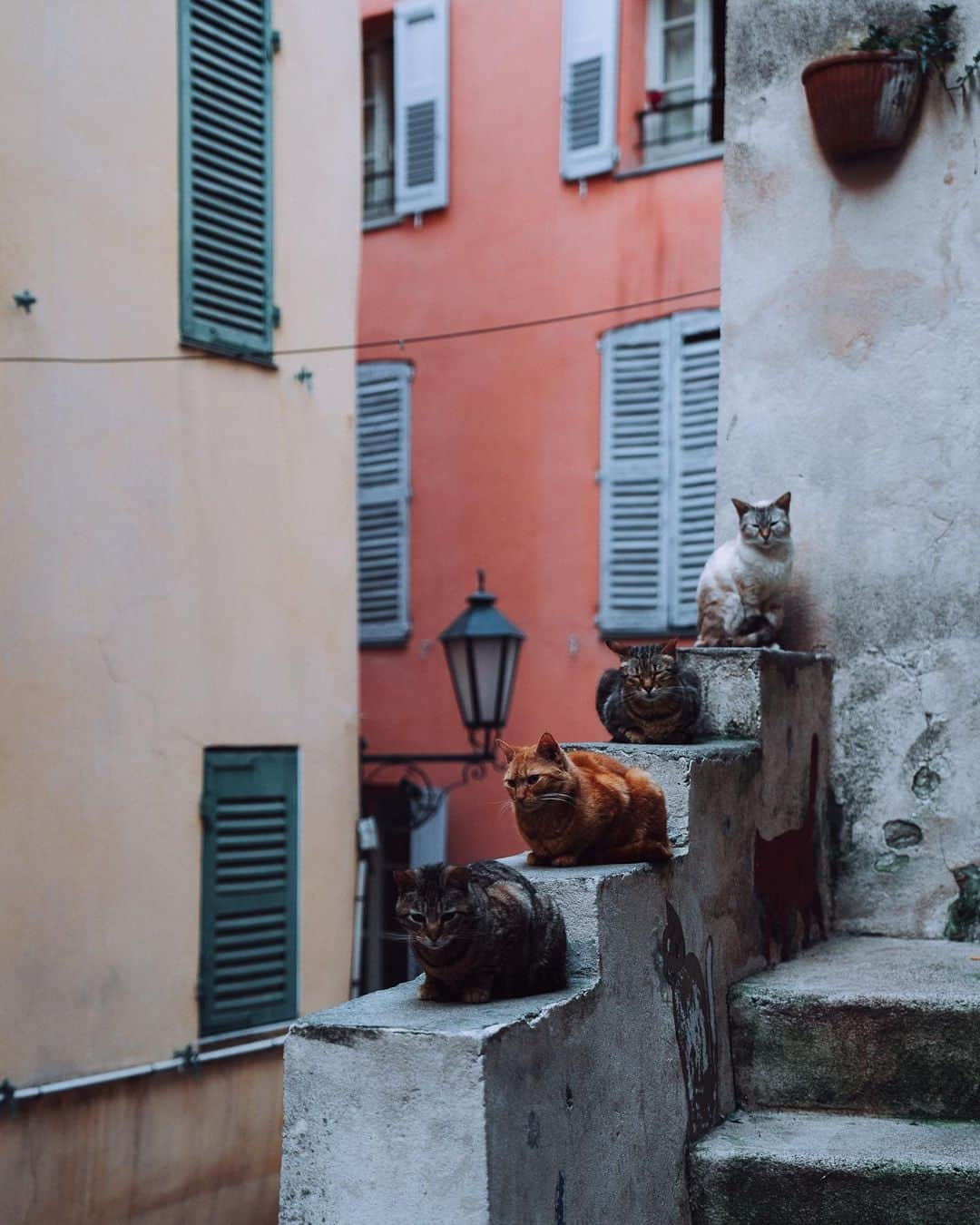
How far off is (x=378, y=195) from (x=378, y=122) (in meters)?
0.51

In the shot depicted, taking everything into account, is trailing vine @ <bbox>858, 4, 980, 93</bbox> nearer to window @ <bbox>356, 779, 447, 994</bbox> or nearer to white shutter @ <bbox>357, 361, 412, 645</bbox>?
window @ <bbox>356, 779, 447, 994</bbox>

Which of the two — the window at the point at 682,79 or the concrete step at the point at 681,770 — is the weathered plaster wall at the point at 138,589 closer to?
the window at the point at 682,79

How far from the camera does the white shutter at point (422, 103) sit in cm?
1059

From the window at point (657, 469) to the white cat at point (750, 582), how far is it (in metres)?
4.93

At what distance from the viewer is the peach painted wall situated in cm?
984

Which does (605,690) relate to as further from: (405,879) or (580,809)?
(405,879)

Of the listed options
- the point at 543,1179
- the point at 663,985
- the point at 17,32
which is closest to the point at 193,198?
the point at 17,32

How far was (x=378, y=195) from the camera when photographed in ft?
36.8

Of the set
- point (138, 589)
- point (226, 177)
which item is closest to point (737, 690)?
point (138, 589)

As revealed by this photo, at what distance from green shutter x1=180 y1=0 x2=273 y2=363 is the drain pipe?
10.7 feet

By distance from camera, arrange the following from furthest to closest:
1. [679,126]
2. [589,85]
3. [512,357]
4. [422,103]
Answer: [422,103], [512,357], [589,85], [679,126]

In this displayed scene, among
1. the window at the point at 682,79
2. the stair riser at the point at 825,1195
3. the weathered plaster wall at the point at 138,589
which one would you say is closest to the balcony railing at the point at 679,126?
the window at the point at 682,79

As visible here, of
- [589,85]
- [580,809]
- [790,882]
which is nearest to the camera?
[580,809]

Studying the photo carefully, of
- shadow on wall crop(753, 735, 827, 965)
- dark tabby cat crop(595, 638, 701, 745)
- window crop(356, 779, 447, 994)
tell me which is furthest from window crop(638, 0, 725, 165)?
dark tabby cat crop(595, 638, 701, 745)
